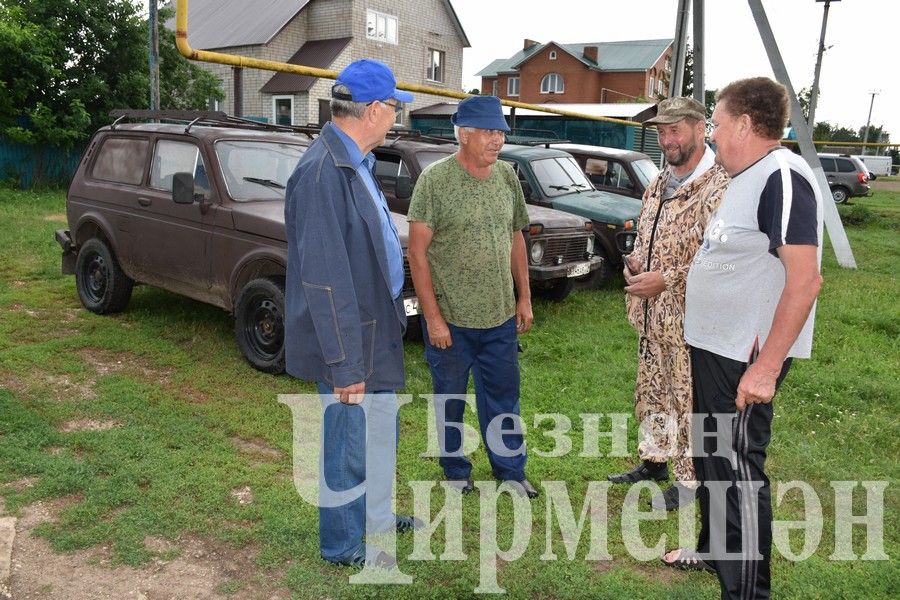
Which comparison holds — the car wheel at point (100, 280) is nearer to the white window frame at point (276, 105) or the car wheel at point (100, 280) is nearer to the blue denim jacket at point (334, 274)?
the blue denim jacket at point (334, 274)

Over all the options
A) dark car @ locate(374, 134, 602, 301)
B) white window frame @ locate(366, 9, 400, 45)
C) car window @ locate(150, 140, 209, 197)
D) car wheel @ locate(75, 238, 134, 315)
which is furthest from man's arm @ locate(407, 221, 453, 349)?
white window frame @ locate(366, 9, 400, 45)

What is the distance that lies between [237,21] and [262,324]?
2843 cm

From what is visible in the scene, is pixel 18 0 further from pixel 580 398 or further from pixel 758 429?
pixel 758 429

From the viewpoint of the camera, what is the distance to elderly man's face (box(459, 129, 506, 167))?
3703 mm

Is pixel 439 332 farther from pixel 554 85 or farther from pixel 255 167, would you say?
pixel 554 85

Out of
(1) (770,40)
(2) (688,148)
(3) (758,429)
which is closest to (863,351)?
(2) (688,148)

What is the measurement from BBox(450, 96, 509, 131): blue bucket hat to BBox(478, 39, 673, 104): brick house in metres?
48.5

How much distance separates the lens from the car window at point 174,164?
643cm

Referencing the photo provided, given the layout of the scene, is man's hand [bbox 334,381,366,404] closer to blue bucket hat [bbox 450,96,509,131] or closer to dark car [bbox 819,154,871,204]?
blue bucket hat [bbox 450,96,509,131]

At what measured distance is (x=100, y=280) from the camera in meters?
7.45

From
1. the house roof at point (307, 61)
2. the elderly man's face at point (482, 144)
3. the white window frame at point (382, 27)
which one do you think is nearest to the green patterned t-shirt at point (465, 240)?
the elderly man's face at point (482, 144)

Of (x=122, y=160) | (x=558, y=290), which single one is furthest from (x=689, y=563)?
(x=122, y=160)

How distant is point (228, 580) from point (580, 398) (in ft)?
10.2

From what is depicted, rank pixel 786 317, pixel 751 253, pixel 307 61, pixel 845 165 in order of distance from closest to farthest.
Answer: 1. pixel 786 317
2. pixel 751 253
3. pixel 845 165
4. pixel 307 61
